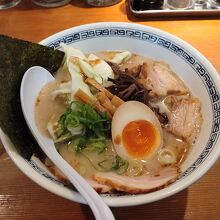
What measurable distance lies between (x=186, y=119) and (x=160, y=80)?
0.19 meters

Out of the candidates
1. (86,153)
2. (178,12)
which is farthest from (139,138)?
(178,12)

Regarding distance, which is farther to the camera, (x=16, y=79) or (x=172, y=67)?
(x=172, y=67)

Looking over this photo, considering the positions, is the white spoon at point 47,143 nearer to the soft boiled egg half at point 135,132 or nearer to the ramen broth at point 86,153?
the ramen broth at point 86,153

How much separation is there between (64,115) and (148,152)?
0.91 ft

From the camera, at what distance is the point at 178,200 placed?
102 centimetres

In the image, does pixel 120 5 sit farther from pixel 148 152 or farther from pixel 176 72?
pixel 148 152

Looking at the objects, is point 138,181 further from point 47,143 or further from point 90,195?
point 47,143

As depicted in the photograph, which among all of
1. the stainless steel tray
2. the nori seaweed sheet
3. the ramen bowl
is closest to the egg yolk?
the ramen bowl

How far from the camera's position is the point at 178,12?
1.67 m

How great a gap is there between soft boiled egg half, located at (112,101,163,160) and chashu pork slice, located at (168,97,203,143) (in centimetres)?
6

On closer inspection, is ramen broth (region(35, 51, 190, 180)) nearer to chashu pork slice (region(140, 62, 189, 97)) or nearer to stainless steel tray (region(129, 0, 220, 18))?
chashu pork slice (region(140, 62, 189, 97))

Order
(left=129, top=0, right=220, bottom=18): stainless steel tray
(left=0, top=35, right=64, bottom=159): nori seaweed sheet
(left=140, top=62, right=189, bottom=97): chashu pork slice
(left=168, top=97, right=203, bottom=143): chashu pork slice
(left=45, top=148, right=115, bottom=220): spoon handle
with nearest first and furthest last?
(left=45, top=148, right=115, bottom=220): spoon handle < (left=0, top=35, right=64, bottom=159): nori seaweed sheet < (left=168, top=97, right=203, bottom=143): chashu pork slice < (left=140, top=62, right=189, bottom=97): chashu pork slice < (left=129, top=0, right=220, bottom=18): stainless steel tray

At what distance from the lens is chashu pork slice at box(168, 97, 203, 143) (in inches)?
41.5

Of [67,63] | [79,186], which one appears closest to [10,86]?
[67,63]
